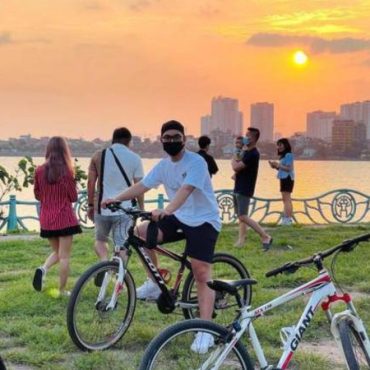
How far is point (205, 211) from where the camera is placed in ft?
17.1

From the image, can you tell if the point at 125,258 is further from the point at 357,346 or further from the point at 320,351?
the point at 357,346

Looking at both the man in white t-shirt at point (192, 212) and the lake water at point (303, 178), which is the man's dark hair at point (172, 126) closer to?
the man in white t-shirt at point (192, 212)

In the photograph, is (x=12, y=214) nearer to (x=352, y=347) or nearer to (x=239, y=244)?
(x=239, y=244)

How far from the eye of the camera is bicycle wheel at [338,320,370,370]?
11.9 ft

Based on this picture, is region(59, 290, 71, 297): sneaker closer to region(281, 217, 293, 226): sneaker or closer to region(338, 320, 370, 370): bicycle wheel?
region(338, 320, 370, 370): bicycle wheel

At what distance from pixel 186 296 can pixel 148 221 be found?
2.70ft

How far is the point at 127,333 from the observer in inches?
226

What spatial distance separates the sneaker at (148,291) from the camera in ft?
18.7

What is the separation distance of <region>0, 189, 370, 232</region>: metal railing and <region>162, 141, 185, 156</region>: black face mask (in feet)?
30.3

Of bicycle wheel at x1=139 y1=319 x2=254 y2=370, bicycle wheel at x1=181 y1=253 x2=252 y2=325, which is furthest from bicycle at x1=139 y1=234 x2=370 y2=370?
bicycle wheel at x1=181 y1=253 x2=252 y2=325

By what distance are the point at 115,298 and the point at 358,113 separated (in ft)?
60.0

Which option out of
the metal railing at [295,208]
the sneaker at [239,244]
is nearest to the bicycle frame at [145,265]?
the sneaker at [239,244]

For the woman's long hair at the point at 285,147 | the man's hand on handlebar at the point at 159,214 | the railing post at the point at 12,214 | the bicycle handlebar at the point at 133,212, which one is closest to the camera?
the man's hand on handlebar at the point at 159,214

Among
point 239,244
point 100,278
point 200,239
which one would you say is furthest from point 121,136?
point 239,244
